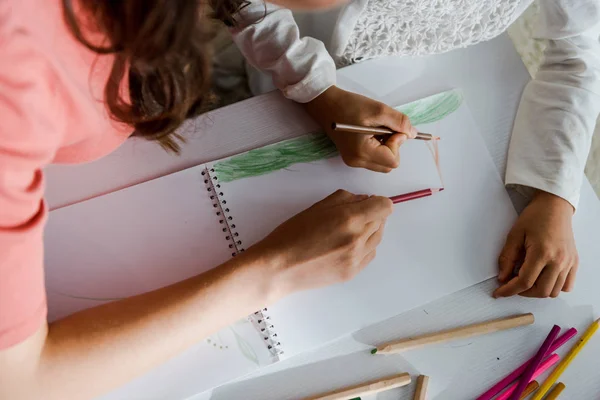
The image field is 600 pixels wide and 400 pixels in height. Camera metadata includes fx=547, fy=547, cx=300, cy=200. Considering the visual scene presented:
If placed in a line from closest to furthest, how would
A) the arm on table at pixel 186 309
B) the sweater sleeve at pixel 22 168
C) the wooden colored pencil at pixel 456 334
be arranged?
the sweater sleeve at pixel 22 168
the arm on table at pixel 186 309
the wooden colored pencil at pixel 456 334

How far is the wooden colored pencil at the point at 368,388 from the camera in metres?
0.52

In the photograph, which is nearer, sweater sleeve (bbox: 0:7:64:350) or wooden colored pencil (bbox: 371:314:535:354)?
sweater sleeve (bbox: 0:7:64:350)

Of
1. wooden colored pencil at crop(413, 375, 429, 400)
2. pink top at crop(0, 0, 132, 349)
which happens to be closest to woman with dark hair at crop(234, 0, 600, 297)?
wooden colored pencil at crop(413, 375, 429, 400)

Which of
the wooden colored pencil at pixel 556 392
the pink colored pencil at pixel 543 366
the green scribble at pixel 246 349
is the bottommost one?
the wooden colored pencil at pixel 556 392

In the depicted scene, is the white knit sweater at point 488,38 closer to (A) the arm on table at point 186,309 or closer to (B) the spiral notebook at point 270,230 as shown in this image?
(B) the spiral notebook at point 270,230

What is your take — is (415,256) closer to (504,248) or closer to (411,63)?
(504,248)

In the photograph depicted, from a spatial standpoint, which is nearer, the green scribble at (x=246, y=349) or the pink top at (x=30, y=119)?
the pink top at (x=30, y=119)

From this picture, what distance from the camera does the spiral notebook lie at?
1.69 feet

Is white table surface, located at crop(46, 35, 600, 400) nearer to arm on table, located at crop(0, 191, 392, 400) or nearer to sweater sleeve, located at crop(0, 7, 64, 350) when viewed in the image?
arm on table, located at crop(0, 191, 392, 400)

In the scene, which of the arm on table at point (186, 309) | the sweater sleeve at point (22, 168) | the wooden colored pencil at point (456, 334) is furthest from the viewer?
the wooden colored pencil at point (456, 334)

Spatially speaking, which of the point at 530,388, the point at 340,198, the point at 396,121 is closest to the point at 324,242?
the point at 340,198

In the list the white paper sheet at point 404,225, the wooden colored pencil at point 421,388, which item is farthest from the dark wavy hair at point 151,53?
the wooden colored pencil at point 421,388

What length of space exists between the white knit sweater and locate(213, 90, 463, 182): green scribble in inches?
2.6

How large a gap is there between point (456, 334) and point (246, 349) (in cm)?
21
